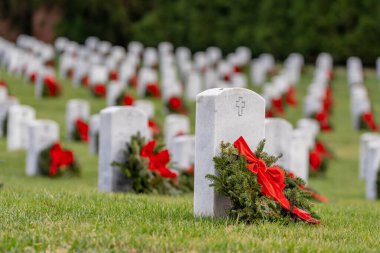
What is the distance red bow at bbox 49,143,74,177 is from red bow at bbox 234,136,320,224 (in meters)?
8.10

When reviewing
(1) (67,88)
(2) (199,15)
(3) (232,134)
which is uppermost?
(2) (199,15)

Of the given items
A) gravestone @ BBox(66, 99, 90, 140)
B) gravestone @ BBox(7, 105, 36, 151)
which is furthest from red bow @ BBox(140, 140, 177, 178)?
gravestone @ BBox(66, 99, 90, 140)

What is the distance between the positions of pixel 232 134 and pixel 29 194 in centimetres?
235

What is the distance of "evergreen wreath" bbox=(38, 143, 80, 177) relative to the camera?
15.7m

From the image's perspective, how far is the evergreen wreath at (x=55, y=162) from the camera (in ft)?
51.5

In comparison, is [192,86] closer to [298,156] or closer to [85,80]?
[85,80]

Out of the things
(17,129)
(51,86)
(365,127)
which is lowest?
(17,129)

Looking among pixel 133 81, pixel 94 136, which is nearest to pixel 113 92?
pixel 133 81

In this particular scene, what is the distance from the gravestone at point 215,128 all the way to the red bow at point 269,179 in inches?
6.0

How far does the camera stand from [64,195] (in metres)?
9.26

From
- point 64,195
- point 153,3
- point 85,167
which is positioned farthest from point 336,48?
point 64,195

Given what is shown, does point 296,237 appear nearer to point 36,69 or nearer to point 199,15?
point 36,69

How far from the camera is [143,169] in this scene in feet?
37.6

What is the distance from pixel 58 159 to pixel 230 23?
23413mm
